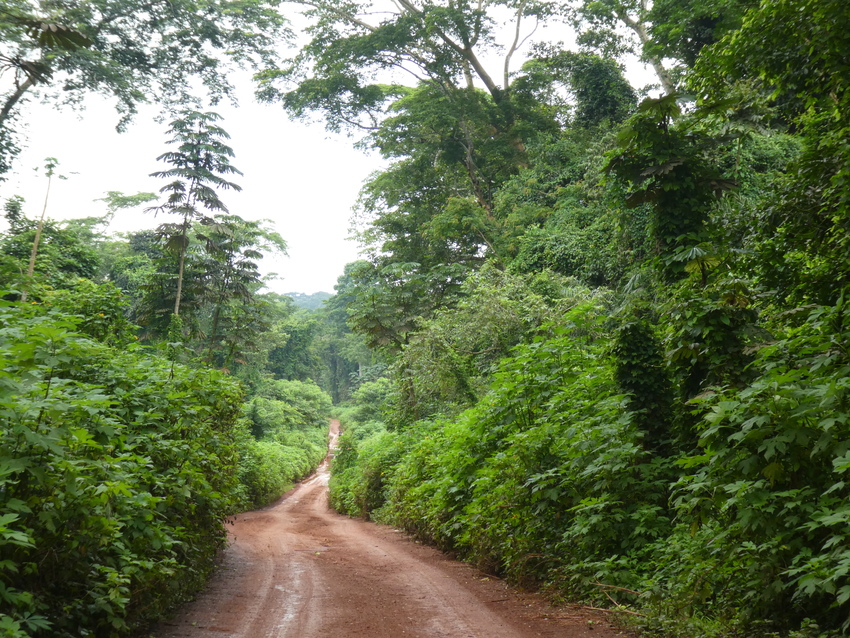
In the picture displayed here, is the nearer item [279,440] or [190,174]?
[190,174]

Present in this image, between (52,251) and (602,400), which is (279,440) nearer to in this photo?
(52,251)

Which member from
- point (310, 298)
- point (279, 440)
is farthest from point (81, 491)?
point (310, 298)

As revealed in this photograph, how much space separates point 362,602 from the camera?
6.38m

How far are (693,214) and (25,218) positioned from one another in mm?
21688

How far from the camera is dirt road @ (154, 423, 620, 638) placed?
5.22m

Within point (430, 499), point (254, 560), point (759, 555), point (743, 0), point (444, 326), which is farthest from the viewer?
point (444, 326)

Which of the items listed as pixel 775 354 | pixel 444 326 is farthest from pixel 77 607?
pixel 444 326

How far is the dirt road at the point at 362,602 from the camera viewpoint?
5219mm

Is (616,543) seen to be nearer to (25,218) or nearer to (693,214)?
(693,214)

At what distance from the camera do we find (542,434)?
7.42 metres

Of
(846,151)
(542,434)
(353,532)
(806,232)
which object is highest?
(846,151)

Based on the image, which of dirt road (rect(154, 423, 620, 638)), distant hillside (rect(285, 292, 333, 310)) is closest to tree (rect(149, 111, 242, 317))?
dirt road (rect(154, 423, 620, 638))

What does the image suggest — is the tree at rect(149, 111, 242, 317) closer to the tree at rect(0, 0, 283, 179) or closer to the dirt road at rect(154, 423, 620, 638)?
the tree at rect(0, 0, 283, 179)

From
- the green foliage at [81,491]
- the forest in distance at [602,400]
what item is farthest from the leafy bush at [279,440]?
the green foliage at [81,491]
